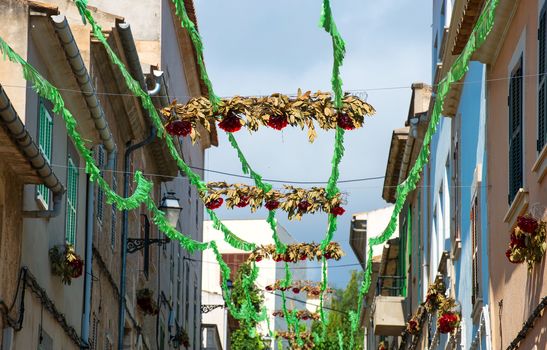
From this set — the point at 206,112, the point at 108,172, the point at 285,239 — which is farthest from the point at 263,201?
the point at 285,239

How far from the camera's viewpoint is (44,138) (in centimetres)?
1914

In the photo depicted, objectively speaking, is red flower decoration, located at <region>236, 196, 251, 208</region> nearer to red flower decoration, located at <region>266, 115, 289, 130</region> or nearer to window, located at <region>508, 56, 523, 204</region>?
red flower decoration, located at <region>266, 115, 289, 130</region>

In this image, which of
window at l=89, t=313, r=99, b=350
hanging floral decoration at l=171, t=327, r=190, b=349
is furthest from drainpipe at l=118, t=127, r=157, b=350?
hanging floral decoration at l=171, t=327, r=190, b=349

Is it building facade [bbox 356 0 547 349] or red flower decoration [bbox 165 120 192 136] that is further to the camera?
red flower decoration [bbox 165 120 192 136]

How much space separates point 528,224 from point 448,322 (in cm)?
845

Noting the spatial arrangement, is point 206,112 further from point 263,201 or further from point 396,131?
point 396,131

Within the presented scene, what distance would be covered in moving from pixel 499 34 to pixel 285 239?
67.4 m

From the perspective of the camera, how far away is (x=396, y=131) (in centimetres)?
3228

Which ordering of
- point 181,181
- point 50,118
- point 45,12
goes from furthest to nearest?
point 181,181 < point 50,118 < point 45,12

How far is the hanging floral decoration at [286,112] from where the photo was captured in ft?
54.7

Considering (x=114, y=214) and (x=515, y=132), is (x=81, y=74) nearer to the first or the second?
(x=515, y=132)

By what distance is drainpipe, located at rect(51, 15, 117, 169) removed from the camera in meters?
18.5

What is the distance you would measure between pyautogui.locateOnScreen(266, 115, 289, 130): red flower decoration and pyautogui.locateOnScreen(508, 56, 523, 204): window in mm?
2416

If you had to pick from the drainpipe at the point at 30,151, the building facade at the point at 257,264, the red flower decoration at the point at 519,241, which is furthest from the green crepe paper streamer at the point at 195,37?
the building facade at the point at 257,264
